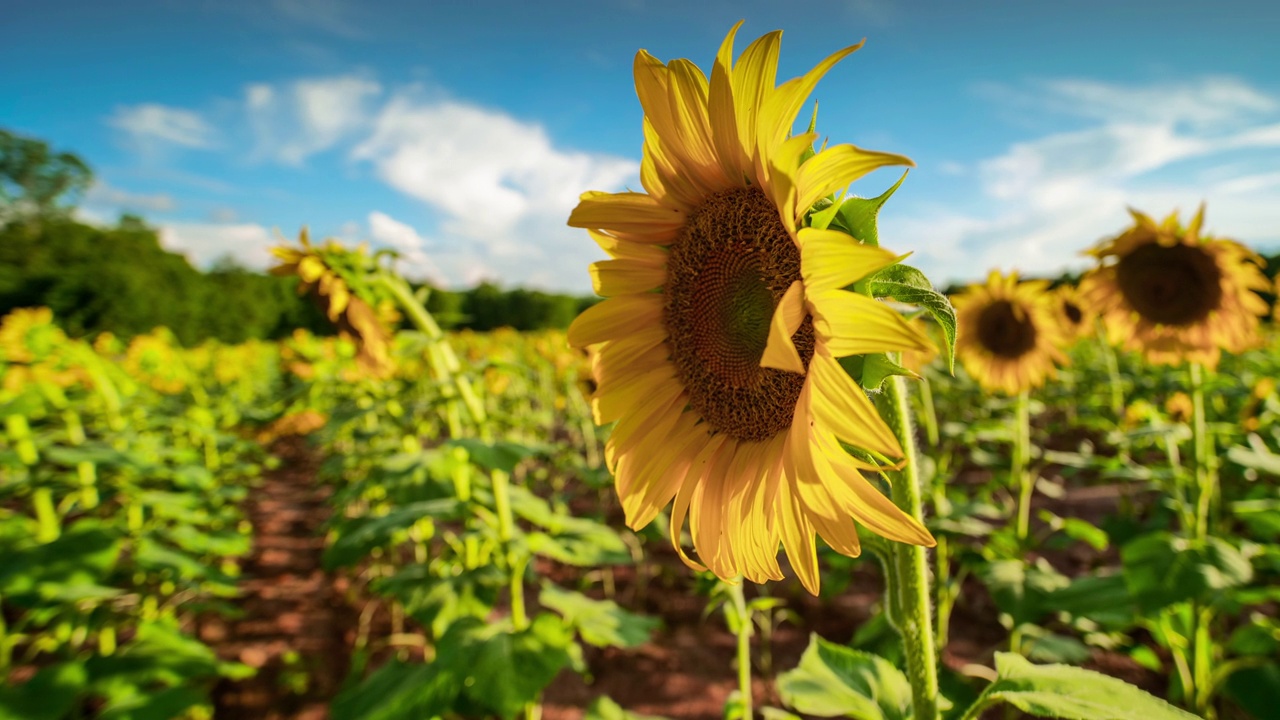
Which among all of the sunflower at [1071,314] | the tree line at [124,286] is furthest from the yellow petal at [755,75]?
the tree line at [124,286]

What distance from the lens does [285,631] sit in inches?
160

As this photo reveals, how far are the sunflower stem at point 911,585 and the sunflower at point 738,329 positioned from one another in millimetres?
135

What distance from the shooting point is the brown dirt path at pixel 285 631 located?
3.26 metres

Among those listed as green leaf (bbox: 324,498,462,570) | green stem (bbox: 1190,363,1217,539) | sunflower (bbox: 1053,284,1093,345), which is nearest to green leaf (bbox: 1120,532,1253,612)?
green stem (bbox: 1190,363,1217,539)

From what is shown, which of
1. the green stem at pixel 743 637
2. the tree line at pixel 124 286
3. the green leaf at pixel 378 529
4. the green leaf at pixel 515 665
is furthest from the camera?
the tree line at pixel 124 286

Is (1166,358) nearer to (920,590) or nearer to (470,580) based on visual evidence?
(920,590)

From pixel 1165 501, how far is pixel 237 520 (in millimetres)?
7691

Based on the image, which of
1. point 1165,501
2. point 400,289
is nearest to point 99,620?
point 400,289

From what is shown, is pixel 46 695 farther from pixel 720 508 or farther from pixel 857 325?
pixel 857 325

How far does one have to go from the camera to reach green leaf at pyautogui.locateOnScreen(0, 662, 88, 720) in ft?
6.23

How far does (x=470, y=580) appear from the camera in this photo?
209 centimetres

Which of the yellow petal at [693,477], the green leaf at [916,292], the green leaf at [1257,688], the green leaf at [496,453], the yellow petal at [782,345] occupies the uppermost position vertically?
the green leaf at [916,292]

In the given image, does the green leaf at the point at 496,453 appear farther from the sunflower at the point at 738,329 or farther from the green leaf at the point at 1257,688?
the green leaf at the point at 1257,688

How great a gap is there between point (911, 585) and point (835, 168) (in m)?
0.60
